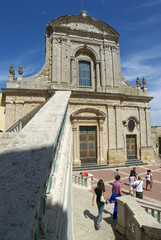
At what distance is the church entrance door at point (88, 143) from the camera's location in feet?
42.8

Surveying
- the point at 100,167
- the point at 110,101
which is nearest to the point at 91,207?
the point at 100,167

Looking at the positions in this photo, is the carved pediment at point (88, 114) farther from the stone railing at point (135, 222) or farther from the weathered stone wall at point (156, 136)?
the weathered stone wall at point (156, 136)

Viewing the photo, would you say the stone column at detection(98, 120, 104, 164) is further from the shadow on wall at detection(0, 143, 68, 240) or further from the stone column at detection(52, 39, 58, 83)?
the shadow on wall at detection(0, 143, 68, 240)

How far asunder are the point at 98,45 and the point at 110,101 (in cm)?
571

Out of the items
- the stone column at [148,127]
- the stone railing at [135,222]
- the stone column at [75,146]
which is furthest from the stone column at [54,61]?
the stone railing at [135,222]

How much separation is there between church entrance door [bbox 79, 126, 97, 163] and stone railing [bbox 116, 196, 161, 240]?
875cm

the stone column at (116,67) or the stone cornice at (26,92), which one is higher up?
the stone column at (116,67)

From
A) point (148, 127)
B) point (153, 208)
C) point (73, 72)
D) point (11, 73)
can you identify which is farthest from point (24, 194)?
point (148, 127)

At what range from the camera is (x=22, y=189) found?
92cm

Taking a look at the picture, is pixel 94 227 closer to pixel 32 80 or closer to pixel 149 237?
pixel 149 237

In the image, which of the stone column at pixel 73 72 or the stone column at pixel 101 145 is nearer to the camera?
the stone column at pixel 101 145

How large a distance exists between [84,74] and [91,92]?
2.41 metres

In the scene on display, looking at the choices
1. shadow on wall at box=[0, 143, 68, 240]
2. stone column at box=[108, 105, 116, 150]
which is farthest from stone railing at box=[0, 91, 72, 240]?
stone column at box=[108, 105, 116, 150]

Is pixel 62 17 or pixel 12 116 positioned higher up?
pixel 62 17
